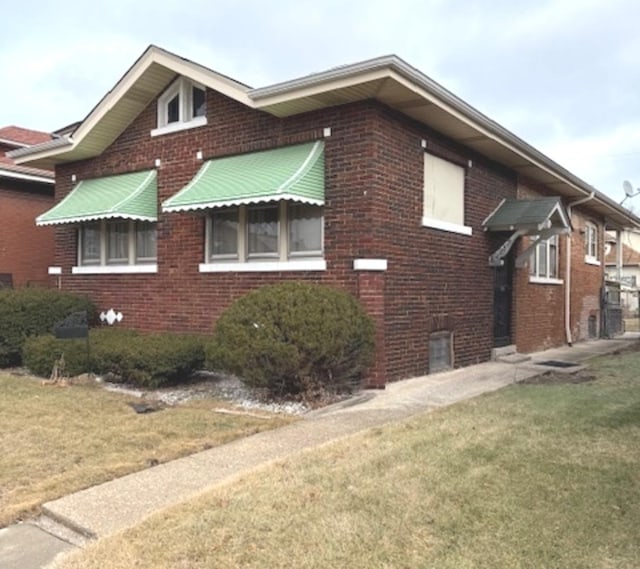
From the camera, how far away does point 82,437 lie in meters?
6.33

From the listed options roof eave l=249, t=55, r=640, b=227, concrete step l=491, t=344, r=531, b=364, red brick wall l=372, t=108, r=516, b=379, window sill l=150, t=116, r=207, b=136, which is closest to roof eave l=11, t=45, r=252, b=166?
window sill l=150, t=116, r=207, b=136

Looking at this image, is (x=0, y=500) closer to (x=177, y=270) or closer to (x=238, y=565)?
(x=238, y=565)

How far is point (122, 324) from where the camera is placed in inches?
472

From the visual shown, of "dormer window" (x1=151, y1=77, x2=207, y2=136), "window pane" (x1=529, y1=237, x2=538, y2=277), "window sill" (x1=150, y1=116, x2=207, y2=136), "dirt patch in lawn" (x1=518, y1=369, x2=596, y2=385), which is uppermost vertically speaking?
"dormer window" (x1=151, y1=77, x2=207, y2=136)

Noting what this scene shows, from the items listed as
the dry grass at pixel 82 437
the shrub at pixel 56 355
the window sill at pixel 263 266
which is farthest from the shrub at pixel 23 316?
the window sill at pixel 263 266

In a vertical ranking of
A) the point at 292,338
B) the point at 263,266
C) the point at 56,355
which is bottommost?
the point at 56,355

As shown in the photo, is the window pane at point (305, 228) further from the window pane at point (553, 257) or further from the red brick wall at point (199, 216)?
the window pane at point (553, 257)

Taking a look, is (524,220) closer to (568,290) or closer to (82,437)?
(568,290)

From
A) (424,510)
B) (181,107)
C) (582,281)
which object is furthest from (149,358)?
(582,281)

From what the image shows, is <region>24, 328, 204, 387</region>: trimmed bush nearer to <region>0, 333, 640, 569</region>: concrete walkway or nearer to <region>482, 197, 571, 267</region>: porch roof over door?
<region>0, 333, 640, 569</region>: concrete walkway

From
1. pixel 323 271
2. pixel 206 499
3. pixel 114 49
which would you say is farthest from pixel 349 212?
pixel 114 49

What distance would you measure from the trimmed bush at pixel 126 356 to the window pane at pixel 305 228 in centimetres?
210

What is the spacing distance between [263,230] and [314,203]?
57.5 inches

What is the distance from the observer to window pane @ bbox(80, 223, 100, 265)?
12734 millimetres
